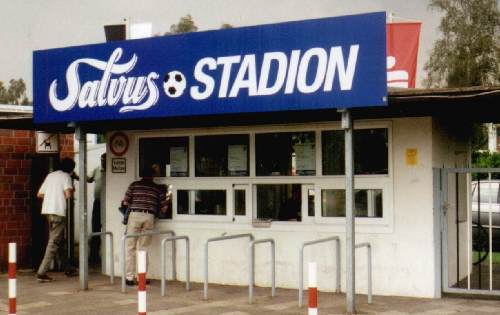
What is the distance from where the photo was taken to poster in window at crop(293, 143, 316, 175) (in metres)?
11.7

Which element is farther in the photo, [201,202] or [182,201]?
[182,201]

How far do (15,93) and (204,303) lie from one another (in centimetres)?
4779

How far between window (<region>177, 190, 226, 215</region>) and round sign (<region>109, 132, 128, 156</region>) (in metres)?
1.23

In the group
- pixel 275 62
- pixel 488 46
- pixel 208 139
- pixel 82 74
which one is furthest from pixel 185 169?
pixel 488 46

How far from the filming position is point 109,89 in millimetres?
11117

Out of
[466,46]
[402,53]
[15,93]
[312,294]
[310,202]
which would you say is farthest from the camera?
[15,93]

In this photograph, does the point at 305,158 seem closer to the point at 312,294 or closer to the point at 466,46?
the point at 312,294

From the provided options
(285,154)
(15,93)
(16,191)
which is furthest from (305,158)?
(15,93)

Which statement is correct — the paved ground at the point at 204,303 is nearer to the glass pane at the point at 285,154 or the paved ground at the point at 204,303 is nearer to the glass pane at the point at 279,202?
the glass pane at the point at 279,202

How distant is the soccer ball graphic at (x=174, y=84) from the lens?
414 inches

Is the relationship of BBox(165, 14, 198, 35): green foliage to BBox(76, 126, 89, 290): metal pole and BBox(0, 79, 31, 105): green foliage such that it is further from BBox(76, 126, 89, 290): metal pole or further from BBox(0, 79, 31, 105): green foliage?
BBox(76, 126, 89, 290): metal pole

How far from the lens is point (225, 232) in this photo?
12.2 meters

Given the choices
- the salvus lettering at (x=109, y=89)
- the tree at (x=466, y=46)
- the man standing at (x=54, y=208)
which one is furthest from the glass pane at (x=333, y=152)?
the tree at (x=466, y=46)

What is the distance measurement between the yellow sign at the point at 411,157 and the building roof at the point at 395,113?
502 mm
